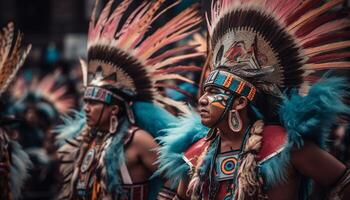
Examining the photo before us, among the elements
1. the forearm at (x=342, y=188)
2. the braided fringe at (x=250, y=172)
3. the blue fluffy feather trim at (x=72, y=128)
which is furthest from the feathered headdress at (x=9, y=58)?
the forearm at (x=342, y=188)

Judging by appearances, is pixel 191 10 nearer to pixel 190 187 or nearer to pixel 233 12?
pixel 233 12

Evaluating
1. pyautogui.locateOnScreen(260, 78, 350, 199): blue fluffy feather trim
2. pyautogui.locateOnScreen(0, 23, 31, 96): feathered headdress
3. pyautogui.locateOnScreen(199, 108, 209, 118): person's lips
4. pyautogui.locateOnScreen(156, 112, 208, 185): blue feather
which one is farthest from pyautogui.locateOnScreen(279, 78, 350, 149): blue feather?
pyautogui.locateOnScreen(0, 23, 31, 96): feathered headdress

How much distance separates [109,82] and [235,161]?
203cm

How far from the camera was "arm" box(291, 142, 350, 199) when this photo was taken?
16.3ft

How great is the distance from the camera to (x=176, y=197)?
5.70m

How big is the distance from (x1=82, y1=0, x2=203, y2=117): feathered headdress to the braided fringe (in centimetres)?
172

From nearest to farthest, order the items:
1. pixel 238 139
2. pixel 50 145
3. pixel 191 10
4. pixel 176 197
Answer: pixel 238 139 → pixel 176 197 → pixel 191 10 → pixel 50 145

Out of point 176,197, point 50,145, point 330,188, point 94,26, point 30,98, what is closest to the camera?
point 330,188

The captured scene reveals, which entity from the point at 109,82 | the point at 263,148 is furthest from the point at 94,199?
the point at 263,148

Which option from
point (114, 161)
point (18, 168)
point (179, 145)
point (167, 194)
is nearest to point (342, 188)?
point (179, 145)

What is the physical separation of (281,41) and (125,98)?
2116 millimetres

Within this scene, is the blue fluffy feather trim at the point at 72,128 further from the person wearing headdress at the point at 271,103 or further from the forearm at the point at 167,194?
the person wearing headdress at the point at 271,103

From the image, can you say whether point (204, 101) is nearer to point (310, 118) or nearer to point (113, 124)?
point (310, 118)

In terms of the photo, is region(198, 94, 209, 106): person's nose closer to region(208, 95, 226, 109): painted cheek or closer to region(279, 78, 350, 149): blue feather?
region(208, 95, 226, 109): painted cheek
